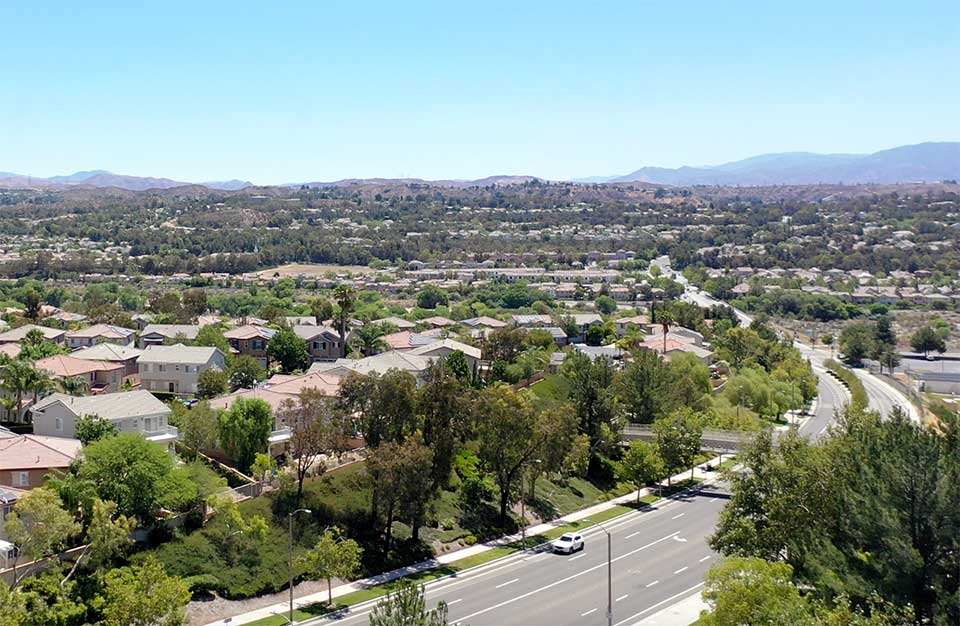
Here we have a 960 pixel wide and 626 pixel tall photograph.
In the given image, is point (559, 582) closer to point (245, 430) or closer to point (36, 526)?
point (245, 430)

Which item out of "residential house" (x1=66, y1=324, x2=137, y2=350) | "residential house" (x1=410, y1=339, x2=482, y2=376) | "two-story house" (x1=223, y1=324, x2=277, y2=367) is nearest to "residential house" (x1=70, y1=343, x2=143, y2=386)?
"residential house" (x1=66, y1=324, x2=137, y2=350)

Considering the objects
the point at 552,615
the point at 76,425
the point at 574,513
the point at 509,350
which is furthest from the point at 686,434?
the point at 76,425

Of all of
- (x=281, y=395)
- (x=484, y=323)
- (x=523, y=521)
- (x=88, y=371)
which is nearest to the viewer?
(x=523, y=521)

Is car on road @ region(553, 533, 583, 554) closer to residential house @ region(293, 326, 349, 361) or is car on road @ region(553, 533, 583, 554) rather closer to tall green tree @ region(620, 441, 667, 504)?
tall green tree @ region(620, 441, 667, 504)

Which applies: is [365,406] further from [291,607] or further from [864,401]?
[864,401]

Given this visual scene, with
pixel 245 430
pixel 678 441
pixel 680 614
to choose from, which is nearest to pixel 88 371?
pixel 245 430

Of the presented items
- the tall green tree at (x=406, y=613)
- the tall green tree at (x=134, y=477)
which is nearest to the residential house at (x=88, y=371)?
the tall green tree at (x=134, y=477)
